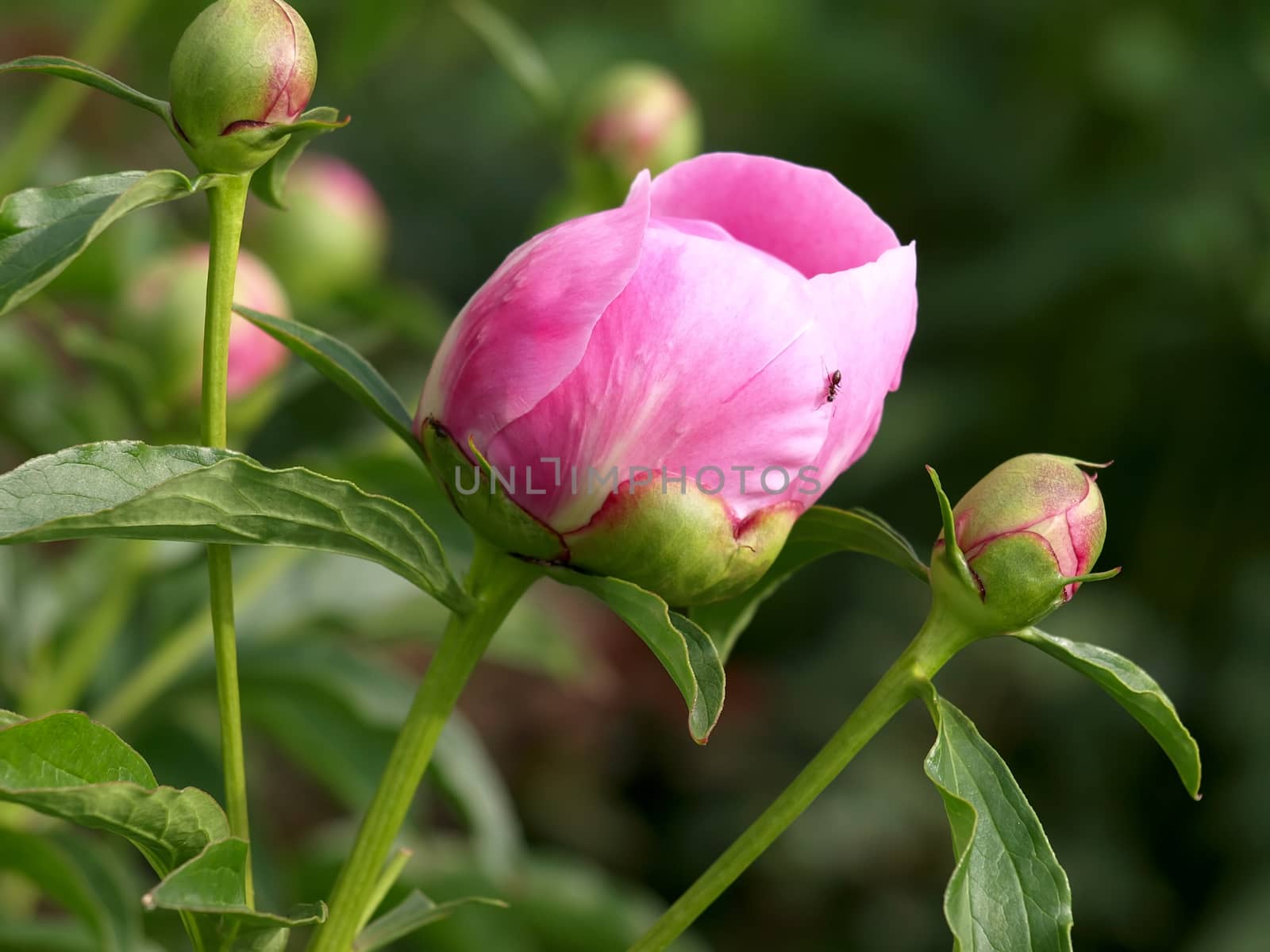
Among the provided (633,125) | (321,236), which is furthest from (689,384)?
(321,236)

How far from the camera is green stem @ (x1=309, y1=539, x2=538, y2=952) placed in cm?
37

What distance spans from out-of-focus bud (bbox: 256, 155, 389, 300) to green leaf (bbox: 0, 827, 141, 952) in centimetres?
48

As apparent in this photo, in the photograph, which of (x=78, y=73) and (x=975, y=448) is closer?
(x=78, y=73)

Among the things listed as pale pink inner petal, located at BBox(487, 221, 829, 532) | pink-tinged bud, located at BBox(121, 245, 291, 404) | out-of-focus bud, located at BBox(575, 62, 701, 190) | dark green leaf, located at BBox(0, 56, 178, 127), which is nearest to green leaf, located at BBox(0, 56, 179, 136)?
dark green leaf, located at BBox(0, 56, 178, 127)

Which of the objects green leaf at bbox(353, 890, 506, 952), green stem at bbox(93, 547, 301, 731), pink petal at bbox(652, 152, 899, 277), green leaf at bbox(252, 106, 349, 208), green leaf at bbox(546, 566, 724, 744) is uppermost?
green leaf at bbox(252, 106, 349, 208)

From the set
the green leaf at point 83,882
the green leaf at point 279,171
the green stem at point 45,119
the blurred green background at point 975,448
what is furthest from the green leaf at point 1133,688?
the blurred green background at point 975,448

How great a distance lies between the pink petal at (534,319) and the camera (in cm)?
34

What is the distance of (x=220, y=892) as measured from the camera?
0.32 meters

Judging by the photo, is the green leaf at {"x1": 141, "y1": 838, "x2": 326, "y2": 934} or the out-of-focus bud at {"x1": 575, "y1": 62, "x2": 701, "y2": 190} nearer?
the green leaf at {"x1": 141, "y1": 838, "x2": 326, "y2": 934}

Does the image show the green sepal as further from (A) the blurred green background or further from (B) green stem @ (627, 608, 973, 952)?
(A) the blurred green background

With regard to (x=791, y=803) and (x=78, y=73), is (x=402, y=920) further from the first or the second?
(x=78, y=73)

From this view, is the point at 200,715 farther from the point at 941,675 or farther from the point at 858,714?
the point at 941,675

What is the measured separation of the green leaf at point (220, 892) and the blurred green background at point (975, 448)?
0.87 m

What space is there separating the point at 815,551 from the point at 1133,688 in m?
0.10
